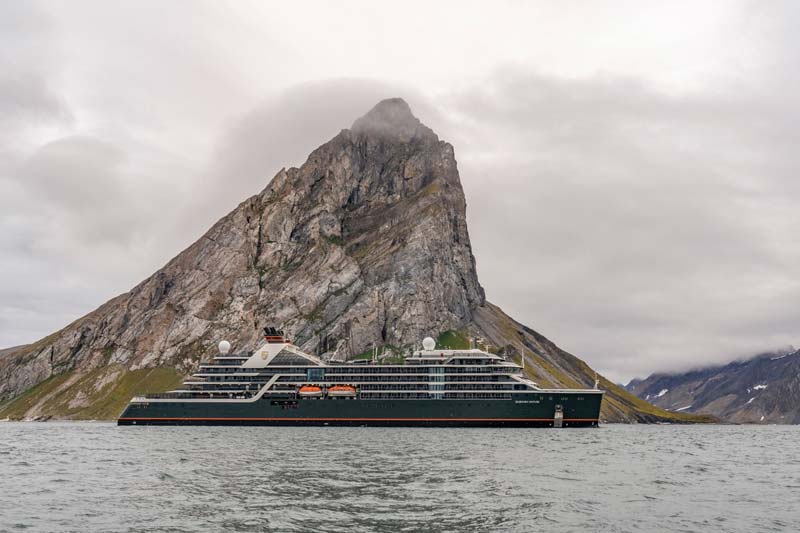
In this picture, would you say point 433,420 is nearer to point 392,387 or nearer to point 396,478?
point 392,387

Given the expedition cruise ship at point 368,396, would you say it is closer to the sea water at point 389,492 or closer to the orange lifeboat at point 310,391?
the orange lifeboat at point 310,391

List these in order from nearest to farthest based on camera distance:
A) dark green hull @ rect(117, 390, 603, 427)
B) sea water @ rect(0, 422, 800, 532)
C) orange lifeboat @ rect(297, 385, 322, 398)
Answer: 1. sea water @ rect(0, 422, 800, 532)
2. dark green hull @ rect(117, 390, 603, 427)
3. orange lifeboat @ rect(297, 385, 322, 398)

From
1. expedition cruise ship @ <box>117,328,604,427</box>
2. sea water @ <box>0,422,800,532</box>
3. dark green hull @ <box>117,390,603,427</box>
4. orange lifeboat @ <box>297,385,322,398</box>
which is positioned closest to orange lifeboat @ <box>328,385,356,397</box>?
expedition cruise ship @ <box>117,328,604,427</box>

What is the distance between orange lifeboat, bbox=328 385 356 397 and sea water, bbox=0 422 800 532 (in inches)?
3383

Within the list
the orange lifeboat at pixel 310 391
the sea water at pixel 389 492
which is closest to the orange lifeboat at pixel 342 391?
the orange lifeboat at pixel 310 391

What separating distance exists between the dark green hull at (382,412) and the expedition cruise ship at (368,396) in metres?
0.23

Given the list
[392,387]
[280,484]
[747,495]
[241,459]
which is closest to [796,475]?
[747,495]

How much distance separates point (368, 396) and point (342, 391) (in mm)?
6337

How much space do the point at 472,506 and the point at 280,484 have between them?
15.4m

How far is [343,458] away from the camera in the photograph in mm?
71312

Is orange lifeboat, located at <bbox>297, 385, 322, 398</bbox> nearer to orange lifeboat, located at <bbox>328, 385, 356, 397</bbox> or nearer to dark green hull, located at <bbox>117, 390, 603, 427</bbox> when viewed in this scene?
dark green hull, located at <bbox>117, 390, 603, 427</bbox>

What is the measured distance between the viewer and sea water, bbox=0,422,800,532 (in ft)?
123

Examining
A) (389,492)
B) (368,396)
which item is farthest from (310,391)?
(389,492)

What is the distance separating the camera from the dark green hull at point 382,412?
516 feet
